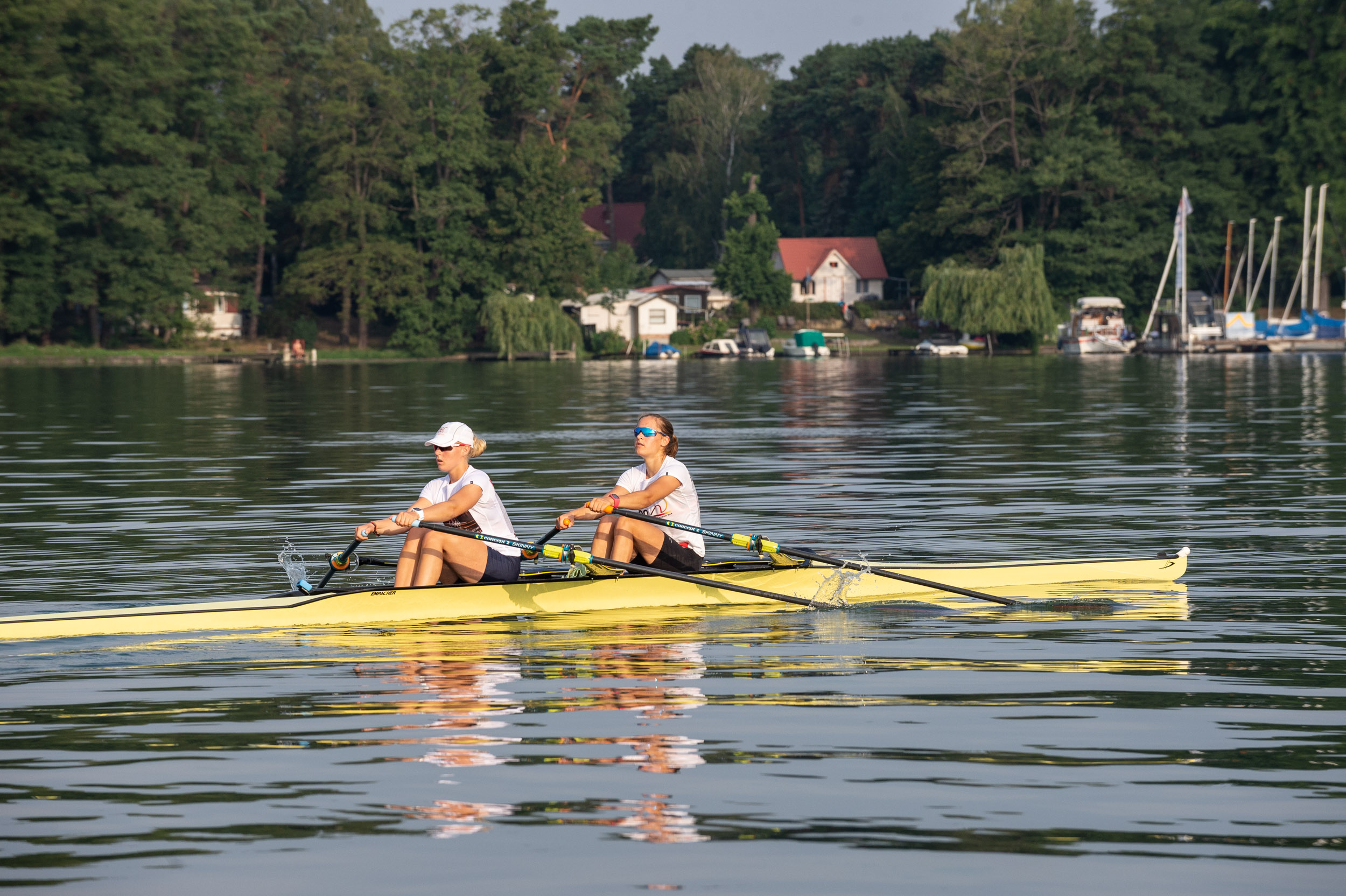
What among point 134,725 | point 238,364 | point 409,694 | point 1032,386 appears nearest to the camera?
point 134,725

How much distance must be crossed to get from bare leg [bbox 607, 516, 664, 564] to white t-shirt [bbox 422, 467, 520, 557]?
951mm

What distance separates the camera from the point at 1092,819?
668 cm

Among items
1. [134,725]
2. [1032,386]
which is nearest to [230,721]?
[134,725]

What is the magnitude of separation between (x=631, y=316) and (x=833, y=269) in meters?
22.4

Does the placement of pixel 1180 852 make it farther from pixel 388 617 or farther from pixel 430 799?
pixel 388 617

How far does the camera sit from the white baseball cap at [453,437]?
36.7ft

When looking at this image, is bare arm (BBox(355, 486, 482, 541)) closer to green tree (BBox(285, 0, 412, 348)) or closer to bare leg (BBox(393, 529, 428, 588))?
bare leg (BBox(393, 529, 428, 588))

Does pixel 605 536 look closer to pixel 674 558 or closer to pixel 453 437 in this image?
pixel 674 558

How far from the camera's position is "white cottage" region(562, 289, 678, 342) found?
108 metres

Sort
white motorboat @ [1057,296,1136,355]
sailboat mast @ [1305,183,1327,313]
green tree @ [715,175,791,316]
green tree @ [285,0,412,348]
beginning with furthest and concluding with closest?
green tree @ [715,175,791,316]
sailboat mast @ [1305,183,1327,313]
white motorboat @ [1057,296,1136,355]
green tree @ [285,0,412,348]

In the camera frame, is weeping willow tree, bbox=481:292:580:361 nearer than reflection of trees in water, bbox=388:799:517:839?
No

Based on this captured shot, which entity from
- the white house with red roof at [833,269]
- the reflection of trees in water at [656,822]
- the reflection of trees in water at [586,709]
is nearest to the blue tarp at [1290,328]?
the white house with red roof at [833,269]

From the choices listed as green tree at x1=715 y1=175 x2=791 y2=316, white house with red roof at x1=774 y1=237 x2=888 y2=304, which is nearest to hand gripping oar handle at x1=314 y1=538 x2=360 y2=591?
green tree at x1=715 y1=175 x2=791 y2=316

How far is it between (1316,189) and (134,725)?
369 feet
